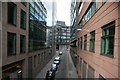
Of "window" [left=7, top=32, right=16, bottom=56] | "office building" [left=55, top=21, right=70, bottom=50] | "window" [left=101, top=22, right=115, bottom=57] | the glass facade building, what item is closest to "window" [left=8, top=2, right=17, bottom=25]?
"window" [left=7, top=32, right=16, bottom=56]

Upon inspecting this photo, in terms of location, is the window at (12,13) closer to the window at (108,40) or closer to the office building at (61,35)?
the window at (108,40)

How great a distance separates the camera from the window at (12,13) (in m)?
9.25

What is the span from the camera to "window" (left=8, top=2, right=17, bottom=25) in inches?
364

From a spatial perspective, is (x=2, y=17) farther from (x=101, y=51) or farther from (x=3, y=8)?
(x=101, y=51)

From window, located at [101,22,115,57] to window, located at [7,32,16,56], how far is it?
24.2 ft

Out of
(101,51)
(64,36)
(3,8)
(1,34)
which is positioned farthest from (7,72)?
(64,36)

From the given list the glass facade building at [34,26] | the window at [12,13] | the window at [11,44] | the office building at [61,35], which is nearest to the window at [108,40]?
the window at [11,44]

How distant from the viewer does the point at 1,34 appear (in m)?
8.06

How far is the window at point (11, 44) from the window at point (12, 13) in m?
1.17

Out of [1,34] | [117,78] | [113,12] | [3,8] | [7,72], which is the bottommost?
[7,72]

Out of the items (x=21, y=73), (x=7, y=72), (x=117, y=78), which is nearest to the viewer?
(x=117, y=78)

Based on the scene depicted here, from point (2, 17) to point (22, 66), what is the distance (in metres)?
6.66

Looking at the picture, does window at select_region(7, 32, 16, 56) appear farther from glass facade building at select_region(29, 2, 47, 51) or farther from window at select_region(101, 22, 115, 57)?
window at select_region(101, 22, 115, 57)

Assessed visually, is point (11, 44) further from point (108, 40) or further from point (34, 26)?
point (34, 26)
